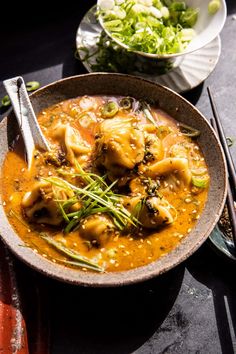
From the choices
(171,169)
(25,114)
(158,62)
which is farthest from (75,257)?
(158,62)

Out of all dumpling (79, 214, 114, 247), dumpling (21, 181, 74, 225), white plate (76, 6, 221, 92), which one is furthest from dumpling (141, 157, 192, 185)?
white plate (76, 6, 221, 92)

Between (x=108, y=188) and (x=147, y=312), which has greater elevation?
(x=108, y=188)

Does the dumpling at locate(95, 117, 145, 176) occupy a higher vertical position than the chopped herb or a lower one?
higher

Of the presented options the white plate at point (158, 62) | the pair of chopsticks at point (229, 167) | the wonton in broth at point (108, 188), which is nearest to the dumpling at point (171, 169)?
the wonton in broth at point (108, 188)

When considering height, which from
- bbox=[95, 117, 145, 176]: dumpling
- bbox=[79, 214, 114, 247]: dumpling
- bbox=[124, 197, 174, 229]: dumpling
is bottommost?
bbox=[79, 214, 114, 247]: dumpling

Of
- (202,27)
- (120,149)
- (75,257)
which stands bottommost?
(75,257)

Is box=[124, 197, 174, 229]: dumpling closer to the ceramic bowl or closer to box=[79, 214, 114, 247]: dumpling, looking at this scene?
box=[79, 214, 114, 247]: dumpling

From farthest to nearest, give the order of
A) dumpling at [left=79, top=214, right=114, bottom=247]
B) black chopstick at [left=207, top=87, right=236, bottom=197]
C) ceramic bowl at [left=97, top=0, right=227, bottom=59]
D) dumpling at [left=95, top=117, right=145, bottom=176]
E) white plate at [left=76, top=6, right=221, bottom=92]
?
white plate at [left=76, top=6, right=221, bottom=92], ceramic bowl at [left=97, top=0, right=227, bottom=59], black chopstick at [left=207, top=87, right=236, bottom=197], dumpling at [left=95, top=117, right=145, bottom=176], dumpling at [left=79, top=214, right=114, bottom=247]

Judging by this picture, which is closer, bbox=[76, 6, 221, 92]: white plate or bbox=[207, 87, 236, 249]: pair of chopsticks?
bbox=[207, 87, 236, 249]: pair of chopsticks

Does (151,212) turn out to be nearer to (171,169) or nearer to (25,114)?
(171,169)
